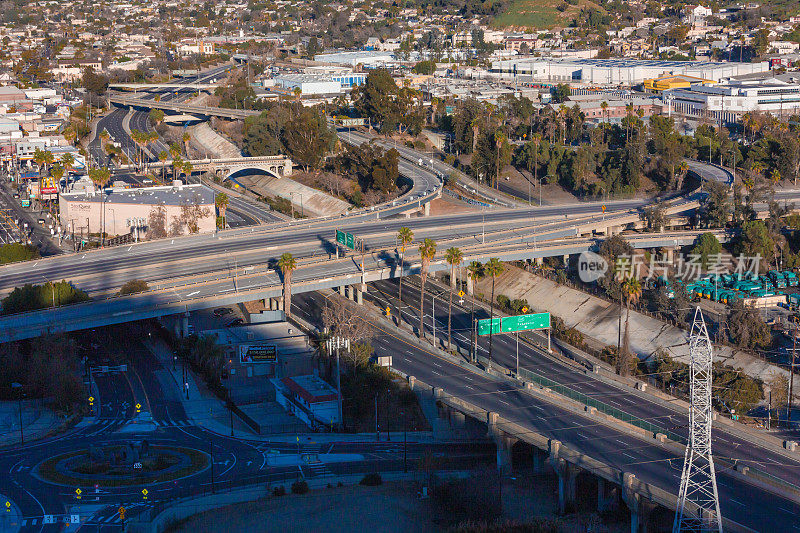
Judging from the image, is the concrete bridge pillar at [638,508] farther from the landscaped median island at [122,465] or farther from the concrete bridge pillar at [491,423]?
the landscaped median island at [122,465]

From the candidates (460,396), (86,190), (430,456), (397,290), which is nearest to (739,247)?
(397,290)

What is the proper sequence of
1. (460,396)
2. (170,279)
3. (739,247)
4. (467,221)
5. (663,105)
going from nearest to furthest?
(460,396)
(170,279)
(739,247)
(467,221)
(663,105)

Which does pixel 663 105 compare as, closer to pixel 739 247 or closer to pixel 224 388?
pixel 739 247

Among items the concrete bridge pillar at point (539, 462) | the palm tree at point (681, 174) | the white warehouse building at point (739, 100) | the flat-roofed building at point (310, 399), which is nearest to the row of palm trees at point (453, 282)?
the flat-roofed building at point (310, 399)

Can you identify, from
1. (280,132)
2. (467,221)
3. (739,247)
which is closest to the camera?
(739,247)

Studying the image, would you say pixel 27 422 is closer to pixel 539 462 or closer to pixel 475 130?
pixel 539 462

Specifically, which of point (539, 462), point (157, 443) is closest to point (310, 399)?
point (157, 443)
